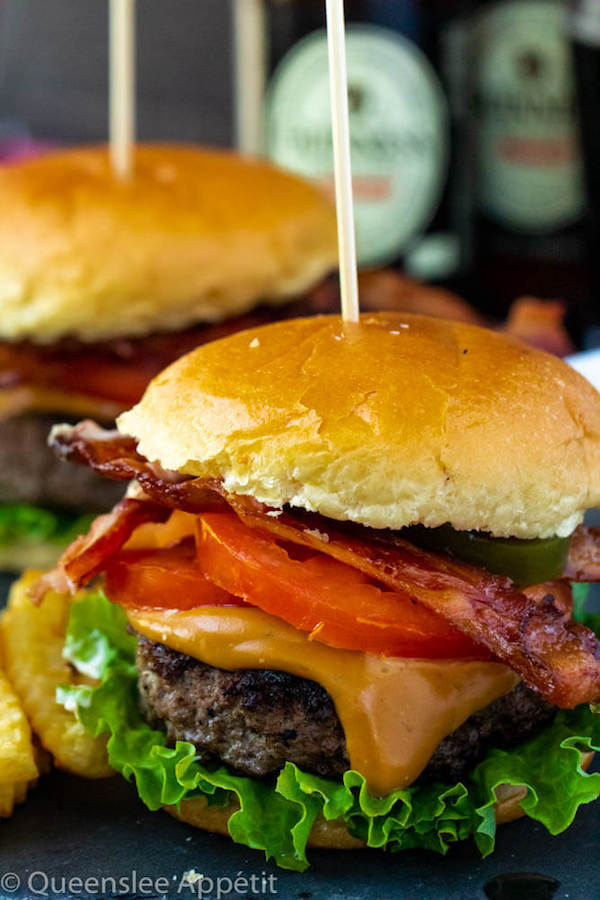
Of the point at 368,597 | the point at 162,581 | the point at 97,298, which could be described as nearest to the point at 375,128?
the point at 97,298

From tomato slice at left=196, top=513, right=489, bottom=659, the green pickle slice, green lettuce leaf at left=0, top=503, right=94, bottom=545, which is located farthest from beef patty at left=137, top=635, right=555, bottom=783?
green lettuce leaf at left=0, top=503, right=94, bottom=545

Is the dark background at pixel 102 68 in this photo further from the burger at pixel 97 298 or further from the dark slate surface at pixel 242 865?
the dark slate surface at pixel 242 865

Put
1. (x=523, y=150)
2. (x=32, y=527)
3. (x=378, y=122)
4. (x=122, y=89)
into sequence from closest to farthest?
1. (x=32, y=527)
2. (x=122, y=89)
3. (x=378, y=122)
4. (x=523, y=150)

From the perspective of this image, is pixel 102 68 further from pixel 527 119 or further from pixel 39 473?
pixel 39 473

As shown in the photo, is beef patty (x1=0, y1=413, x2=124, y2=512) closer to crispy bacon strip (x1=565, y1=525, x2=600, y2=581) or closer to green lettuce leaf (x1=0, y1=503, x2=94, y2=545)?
green lettuce leaf (x1=0, y1=503, x2=94, y2=545)

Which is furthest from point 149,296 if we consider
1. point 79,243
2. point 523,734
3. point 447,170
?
point 447,170

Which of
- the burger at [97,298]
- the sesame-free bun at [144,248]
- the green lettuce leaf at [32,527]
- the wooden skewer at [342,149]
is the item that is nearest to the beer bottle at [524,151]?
the sesame-free bun at [144,248]
